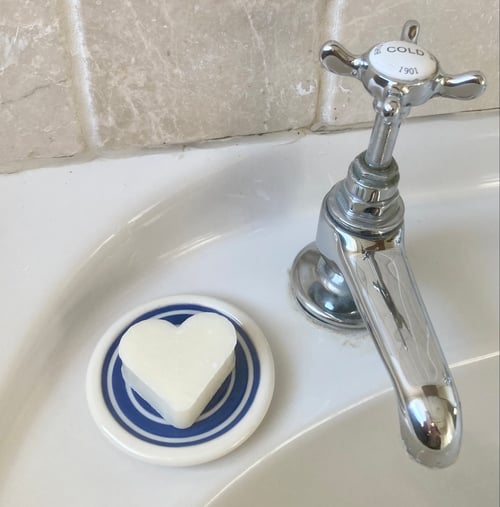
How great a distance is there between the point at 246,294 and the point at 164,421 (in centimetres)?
8

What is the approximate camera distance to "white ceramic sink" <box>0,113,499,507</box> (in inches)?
10.4

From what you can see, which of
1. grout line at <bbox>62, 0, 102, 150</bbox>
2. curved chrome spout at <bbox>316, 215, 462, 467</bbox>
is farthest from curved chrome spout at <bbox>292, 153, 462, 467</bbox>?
grout line at <bbox>62, 0, 102, 150</bbox>

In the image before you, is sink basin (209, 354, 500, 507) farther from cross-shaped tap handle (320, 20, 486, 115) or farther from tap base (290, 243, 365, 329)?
cross-shaped tap handle (320, 20, 486, 115)

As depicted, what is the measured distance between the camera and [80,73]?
29 cm

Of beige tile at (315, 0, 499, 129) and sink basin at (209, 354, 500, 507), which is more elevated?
beige tile at (315, 0, 499, 129)

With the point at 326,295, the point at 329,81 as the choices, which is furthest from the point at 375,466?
the point at 329,81

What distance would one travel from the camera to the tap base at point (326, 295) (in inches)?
12.3

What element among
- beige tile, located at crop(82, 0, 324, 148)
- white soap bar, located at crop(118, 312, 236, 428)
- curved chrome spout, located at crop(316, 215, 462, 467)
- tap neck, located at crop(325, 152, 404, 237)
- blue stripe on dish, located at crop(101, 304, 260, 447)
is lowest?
blue stripe on dish, located at crop(101, 304, 260, 447)

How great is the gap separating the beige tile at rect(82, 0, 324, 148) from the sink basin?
0.52ft

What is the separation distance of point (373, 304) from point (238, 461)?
9cm

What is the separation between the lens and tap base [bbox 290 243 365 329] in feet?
1.03

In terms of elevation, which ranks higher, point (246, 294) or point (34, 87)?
point (34, 87)

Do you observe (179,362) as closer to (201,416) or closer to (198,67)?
(201,416)

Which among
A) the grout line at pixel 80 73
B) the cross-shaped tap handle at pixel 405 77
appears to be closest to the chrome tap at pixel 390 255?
the cross-shaped tap handle at pixel 405 77
